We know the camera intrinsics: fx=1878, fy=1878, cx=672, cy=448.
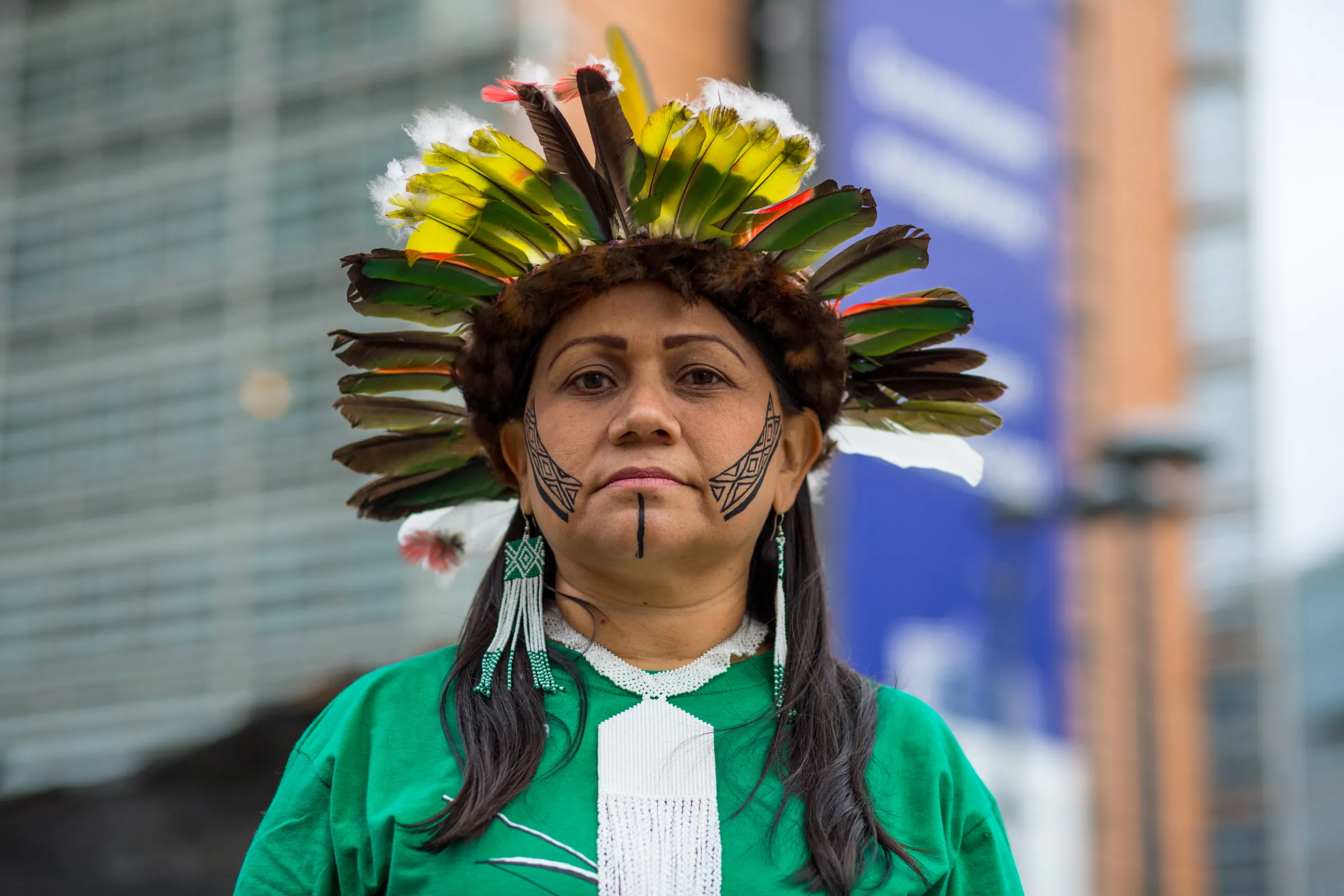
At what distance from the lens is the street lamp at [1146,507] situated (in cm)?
1123

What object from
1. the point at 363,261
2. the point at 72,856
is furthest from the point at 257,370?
the point at 363,261

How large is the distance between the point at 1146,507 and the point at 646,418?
8787 mm

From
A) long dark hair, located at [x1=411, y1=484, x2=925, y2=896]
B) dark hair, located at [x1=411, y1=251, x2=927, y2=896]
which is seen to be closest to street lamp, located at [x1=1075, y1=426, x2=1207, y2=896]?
dark hair, located at [x1=411, y1=251, x2=927, y2=896]

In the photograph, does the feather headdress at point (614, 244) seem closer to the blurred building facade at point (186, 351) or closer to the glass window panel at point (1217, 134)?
the blurred building facade at point (186, 351)

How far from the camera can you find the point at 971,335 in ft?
45.1

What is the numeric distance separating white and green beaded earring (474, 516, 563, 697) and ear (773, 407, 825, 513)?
429 millimetres

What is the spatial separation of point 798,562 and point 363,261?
94 cm

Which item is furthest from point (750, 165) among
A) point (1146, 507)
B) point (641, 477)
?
point (1146, 507)

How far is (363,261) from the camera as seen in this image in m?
3.19

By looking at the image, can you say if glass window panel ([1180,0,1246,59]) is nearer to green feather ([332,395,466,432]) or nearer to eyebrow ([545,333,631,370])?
green feather ([332,395,466,432])

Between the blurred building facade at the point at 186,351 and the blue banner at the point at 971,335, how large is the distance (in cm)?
283

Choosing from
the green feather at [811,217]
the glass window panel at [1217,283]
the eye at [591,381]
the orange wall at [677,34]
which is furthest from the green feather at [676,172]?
the glass window panel at [1217,283]

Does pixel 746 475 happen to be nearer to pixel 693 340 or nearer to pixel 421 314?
pixel 693 340

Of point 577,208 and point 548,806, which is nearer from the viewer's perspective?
point 548,806
